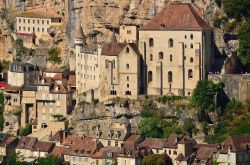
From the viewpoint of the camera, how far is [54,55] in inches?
6905

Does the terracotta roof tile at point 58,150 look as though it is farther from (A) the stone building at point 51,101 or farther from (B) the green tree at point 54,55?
(B) the green tree at point 54,55

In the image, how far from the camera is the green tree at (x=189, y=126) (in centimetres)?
15588

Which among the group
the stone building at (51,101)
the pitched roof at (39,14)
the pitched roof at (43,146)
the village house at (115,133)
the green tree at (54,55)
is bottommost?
the pitched roof at (43,146)

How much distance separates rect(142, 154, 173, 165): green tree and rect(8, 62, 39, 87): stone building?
77.2 feet

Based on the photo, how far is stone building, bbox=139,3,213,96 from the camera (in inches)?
6191

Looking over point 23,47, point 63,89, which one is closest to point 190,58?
point 63,89

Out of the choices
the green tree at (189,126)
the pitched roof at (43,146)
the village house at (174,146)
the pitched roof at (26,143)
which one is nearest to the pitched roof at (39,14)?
the pitched roof at (26,143)

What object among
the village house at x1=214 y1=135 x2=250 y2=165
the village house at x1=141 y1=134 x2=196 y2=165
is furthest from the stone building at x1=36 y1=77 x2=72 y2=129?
the village house at x1=214 y1=135 x2=250 y2=165

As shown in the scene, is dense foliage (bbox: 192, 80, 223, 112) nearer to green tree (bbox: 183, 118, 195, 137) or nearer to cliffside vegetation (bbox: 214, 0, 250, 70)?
green tree (bbox: 183, 118, 195, 137)

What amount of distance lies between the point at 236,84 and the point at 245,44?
3743 mm

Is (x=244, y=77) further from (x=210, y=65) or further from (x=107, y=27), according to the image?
(x=107, y=27)

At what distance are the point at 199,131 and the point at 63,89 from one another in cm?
1600

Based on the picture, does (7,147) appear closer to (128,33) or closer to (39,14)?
(128,33)

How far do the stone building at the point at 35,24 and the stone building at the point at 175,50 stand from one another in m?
20.0
